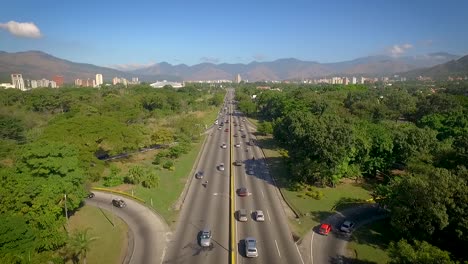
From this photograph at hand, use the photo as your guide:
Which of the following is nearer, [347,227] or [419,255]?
[419,255]

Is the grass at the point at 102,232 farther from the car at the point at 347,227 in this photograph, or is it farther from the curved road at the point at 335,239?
the car at the point at 347,227

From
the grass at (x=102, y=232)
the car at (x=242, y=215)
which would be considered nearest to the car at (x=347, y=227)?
the car at (x=242, y=215)

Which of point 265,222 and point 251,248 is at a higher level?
point 251,248

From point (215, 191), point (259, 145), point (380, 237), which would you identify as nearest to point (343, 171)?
point (380, 237)

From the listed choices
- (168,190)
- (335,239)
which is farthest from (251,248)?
(168,190)

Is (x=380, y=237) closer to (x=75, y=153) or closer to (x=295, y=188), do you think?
(x=295, y=188)

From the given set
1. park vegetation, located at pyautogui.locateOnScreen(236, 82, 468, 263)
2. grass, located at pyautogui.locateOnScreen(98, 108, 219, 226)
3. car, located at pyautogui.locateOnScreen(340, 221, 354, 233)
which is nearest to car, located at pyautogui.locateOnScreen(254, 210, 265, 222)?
car, located at pyautogui.locateOnScreen(340, 221, 354, 233)

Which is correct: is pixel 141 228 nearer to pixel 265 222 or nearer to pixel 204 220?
pixel 204 220

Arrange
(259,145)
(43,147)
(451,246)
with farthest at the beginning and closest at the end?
1. (259,145)
2. (43,147)
3. (451,246)
